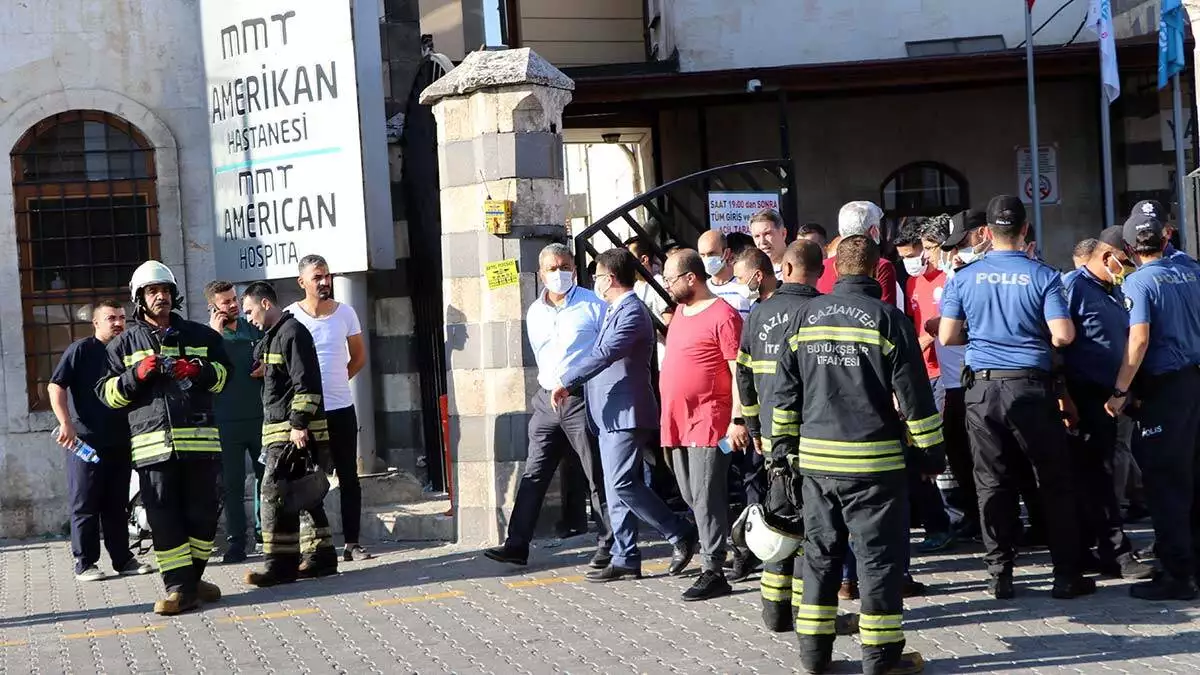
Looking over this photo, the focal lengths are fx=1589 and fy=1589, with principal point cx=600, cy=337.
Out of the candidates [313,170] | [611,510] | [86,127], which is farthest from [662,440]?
[86,127]

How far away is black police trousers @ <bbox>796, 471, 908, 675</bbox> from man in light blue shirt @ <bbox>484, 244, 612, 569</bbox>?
111 inches

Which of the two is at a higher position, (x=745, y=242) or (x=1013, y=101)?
(x=1013, y=101)

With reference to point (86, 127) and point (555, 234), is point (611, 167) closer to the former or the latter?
point (86, 127)

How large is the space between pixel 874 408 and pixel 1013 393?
1508mm

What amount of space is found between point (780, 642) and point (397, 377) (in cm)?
650

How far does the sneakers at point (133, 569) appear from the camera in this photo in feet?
34.8

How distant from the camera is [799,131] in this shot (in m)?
19.2

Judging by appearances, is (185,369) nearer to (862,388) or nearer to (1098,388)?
(862,388)

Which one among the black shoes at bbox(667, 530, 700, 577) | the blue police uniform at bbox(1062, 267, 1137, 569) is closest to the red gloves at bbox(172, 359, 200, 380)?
the black shoes at bbox(667, 530, 700, 577)

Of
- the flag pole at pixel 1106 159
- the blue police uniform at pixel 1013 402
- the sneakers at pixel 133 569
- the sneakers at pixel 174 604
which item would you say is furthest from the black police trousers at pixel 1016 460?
the flag pole at pixel 1106 159

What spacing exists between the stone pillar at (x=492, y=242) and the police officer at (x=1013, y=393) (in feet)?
11.7

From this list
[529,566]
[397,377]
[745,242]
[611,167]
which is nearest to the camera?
[529,566]

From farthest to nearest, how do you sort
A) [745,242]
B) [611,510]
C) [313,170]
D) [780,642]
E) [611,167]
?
[611,167], [313,170], [745,242], [611,510], [780,642]

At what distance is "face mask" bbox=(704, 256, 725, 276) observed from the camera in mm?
9492
